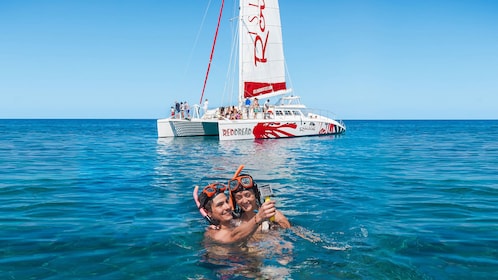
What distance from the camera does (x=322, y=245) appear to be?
6078 millimetres

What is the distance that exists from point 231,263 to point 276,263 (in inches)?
22.3

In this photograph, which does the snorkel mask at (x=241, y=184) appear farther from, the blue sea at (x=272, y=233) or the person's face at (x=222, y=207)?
the blue sea at (x=272, y=233)

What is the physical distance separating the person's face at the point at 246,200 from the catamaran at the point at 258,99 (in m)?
24.9

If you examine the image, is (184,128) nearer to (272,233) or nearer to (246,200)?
(272,233)

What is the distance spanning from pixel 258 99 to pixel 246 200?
29.3 metres

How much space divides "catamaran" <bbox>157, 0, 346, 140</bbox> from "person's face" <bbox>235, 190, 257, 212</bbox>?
24.9 m

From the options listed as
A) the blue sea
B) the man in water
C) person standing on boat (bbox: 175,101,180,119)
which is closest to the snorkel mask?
the man in water

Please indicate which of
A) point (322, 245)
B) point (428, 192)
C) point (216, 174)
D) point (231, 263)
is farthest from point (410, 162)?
point (231, 263)

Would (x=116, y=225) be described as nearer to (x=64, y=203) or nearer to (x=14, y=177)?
(x=64, y=203)

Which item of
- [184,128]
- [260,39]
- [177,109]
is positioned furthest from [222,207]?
[260,39]

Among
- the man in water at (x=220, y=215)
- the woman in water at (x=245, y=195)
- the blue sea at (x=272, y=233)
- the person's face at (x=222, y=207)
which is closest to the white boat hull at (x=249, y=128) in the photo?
the blue sea at (x=272, y=233)

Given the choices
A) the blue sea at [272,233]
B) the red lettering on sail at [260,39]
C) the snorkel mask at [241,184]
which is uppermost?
the red lettering on sail at [260,39]

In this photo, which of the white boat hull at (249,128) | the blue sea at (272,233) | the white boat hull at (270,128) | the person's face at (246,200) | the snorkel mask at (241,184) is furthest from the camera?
the white boat hull at (249,128)

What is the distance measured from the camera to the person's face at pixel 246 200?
5953 mm
